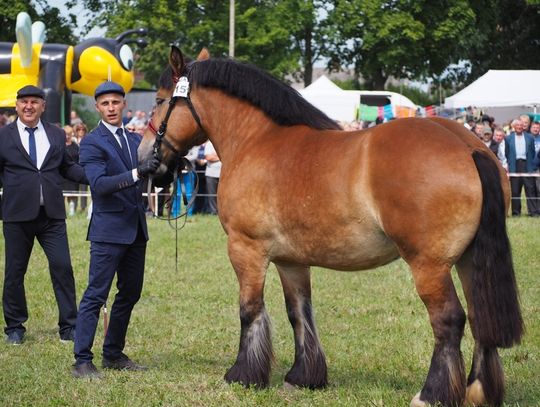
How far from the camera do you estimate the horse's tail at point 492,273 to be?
207 inches

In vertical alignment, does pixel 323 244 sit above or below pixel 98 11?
below

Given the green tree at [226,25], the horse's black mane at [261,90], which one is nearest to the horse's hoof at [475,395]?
the horse's black mane at [261,90]

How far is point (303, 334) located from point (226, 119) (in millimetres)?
1652

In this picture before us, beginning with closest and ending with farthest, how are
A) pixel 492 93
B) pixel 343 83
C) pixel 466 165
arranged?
1. pixel 466 165
2. pixel 492 93
3. pixel 343 83

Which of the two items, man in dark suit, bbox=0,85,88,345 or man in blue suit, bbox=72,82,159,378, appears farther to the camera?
man in dark suit, bbox=0,85,88,345

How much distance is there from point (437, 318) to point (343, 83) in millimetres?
48209

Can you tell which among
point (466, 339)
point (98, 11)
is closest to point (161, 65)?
point (98, 11)

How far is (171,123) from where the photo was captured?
6586mm

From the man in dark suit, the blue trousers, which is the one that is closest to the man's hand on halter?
the blue trousers

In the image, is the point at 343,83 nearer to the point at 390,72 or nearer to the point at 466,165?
the point at 390,72

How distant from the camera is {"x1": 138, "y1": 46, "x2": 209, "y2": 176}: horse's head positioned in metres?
6.54

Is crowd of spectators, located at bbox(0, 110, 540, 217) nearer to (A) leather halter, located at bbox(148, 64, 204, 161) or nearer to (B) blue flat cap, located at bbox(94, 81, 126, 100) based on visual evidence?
(B) blue flat cap, located at bbox(94, 81, 126, 100)

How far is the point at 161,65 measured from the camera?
4631 cm

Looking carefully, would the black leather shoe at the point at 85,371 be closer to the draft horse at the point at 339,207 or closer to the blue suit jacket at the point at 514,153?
the draft horse at the point at 339,207
